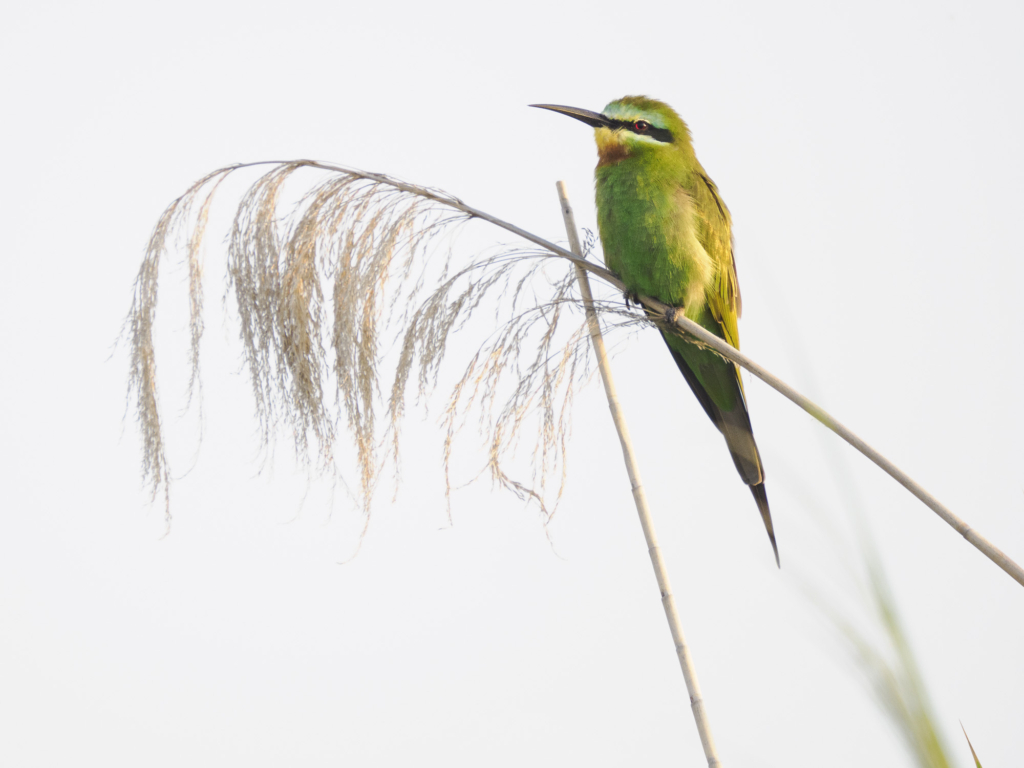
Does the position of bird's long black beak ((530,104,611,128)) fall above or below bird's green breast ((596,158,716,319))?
above

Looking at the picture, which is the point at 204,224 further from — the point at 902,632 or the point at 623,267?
the point at 902,632

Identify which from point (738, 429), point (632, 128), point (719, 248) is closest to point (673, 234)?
point (719, 248)

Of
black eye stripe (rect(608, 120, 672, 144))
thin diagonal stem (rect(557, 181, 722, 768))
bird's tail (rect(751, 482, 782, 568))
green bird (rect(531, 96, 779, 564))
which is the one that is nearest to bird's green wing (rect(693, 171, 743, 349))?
green bird (rect(531, 96, 779, 564))

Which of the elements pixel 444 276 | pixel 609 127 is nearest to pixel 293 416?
pixel 444 276

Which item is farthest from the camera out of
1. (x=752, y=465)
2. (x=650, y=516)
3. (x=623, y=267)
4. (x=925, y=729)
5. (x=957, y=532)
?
(x=623, y=267)

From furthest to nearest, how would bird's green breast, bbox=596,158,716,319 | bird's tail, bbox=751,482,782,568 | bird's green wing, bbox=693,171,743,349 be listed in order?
1. bird's green wing, bbox=693,171,743,349
2. bird's green breast, bbox=596,158,716,319
3. bird's tail, bbox=751,482,782,568

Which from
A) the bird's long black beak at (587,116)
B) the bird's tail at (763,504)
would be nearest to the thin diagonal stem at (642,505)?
the bird's tail at (763,504)

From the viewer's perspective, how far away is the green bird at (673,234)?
292cm

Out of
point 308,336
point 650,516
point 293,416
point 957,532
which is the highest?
point 308,336

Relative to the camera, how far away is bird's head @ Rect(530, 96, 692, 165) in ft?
10.2

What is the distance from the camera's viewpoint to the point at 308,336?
197 centimetres

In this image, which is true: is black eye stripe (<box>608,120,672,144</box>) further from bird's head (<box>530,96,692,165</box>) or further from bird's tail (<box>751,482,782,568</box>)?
bird's tail (<box>751,482,782,568</box>)

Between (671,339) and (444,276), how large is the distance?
1253mm

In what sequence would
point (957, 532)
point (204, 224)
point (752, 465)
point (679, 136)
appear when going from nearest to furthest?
point (957, 532) < point (204, 224) < point (752, 465) < point (679, 136)
